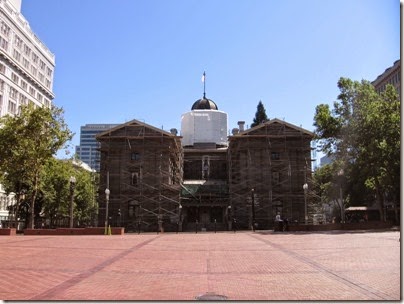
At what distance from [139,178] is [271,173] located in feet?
49.6

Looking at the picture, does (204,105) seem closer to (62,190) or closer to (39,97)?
(62,190)

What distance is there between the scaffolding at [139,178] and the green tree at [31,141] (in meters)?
8.70

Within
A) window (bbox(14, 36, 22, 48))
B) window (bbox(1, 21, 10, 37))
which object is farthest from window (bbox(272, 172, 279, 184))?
window (bbox(14, 36, 22, 48))

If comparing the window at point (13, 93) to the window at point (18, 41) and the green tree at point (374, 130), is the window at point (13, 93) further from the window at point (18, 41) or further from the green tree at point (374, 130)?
the green tree at point (374, 130)

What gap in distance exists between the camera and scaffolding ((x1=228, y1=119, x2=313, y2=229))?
46906mm

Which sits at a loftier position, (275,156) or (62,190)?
(275,156)

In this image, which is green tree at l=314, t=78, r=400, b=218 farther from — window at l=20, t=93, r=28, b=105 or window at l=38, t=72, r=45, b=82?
window at l=38, t=72, r=45, b=82

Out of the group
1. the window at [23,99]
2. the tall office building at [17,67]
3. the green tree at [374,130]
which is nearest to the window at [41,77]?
the tall office building at [17,67]

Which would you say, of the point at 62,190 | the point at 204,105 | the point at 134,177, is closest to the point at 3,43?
the point at 62,190

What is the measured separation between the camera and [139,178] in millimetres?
47656

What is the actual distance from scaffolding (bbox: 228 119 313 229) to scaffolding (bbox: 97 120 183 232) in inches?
292

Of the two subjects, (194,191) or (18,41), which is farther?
(18,41)

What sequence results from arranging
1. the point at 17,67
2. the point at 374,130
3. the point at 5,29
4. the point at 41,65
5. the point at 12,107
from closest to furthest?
the point at 374,130 → the point at 5,29 → the point at 17,67 → the point at 12,107 → the point at 41,65

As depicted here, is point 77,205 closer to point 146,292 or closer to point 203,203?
point 203,203
